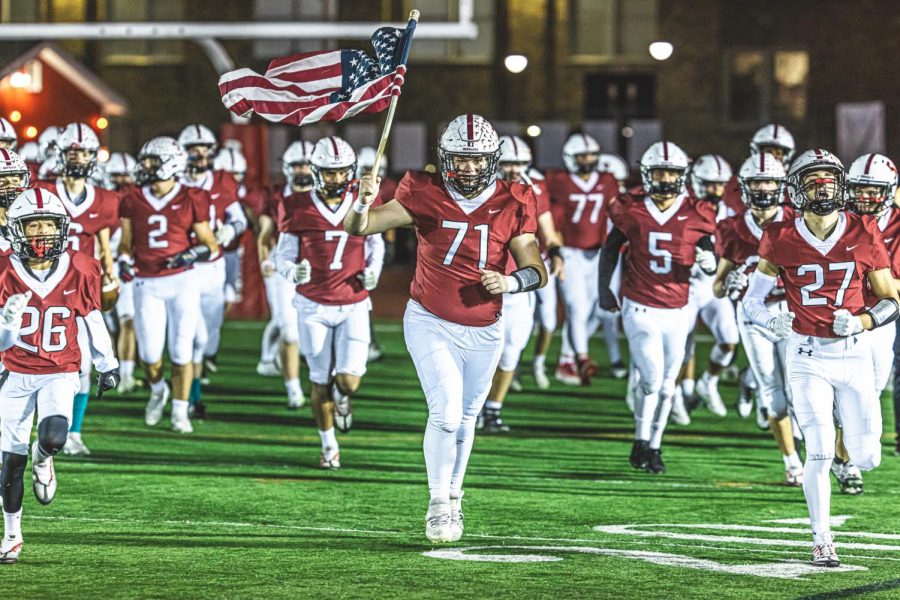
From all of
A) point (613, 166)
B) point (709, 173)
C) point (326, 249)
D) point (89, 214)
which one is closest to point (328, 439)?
point (326, 249)

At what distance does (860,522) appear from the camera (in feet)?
26.1

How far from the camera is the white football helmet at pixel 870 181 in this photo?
834 centimetres

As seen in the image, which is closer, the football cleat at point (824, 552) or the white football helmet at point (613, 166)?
the football cleat at point (824, 552)

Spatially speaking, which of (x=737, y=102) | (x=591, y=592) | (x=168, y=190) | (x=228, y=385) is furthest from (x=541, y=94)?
(x=591, y=592)

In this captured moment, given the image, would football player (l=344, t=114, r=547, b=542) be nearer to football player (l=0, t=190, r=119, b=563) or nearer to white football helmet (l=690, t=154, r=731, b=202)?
football player (l=0, t=190, r=119, b=563)

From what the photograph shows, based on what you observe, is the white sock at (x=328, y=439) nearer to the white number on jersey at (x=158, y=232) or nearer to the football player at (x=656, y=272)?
the football player at (x=656, y=272)

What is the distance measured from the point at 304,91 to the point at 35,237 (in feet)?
5.24

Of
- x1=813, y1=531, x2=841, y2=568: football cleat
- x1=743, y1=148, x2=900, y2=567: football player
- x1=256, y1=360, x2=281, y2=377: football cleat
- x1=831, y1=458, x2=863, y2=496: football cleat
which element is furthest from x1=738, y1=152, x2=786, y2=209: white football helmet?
x1=256, y1=360, x2=281, y2=377: football cleat

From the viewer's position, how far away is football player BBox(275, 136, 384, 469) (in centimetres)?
966

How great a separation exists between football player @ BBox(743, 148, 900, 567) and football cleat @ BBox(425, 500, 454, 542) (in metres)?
1.57

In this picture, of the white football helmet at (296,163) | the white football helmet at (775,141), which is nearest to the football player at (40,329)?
the white football helmet at (296,163)

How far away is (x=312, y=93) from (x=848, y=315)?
2.77 metres

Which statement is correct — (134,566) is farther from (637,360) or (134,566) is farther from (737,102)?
(737,102)

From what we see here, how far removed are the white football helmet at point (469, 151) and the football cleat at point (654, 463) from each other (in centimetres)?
277
